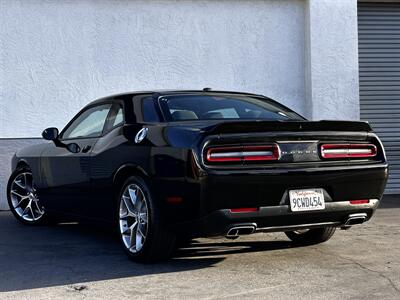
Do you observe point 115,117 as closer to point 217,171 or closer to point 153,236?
point 153,236

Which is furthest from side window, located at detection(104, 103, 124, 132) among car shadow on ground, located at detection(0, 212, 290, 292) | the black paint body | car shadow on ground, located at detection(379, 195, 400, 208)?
car shadow on ground, located at detection(379, 195, 400, 208)

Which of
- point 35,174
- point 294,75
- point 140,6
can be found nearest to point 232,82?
point 294,75

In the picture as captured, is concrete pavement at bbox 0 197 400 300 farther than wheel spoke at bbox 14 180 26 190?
No

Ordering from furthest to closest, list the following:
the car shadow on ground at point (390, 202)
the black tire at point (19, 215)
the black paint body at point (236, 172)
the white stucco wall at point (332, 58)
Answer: the white stucco wall at point (332, 58) → the car shadow on ground at point (390, 202) → the black tire at point (19, 215) → the black paint body at point (236, 172)

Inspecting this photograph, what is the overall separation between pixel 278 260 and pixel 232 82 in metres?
5.30

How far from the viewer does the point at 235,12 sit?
10.3 meters

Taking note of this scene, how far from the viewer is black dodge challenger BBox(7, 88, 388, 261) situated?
4.60m

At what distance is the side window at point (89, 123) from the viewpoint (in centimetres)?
613

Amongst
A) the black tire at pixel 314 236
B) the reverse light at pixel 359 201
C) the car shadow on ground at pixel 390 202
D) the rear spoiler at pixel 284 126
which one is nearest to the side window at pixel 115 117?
the rear spoiler at pixel 284 126

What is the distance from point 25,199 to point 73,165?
1697 millimetres

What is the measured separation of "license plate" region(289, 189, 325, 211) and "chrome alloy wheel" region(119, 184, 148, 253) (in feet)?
3.85

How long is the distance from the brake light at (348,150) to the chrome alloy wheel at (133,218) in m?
1.49

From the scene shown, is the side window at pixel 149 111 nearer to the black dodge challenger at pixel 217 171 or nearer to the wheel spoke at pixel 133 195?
the black dodge challenger at pixel 217 171

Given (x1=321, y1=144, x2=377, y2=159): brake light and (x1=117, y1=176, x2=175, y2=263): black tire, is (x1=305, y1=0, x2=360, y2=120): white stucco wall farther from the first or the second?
(x1=117, y1=176, x2=175, y2=263): black tire
